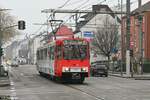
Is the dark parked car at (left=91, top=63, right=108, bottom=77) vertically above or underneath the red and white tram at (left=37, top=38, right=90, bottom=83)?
underneath

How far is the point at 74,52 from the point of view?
120ft

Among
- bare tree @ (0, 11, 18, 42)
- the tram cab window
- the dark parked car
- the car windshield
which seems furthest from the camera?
bare tree @ (0, 11, 18, 42)

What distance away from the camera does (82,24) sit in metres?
120

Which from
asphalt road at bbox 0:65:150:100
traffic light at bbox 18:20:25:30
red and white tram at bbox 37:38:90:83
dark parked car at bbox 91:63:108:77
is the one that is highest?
traffic light at bbox 18:20:25:30

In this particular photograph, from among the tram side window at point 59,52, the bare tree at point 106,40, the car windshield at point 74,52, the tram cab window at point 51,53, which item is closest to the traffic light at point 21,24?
the tram cab window at point 51,53

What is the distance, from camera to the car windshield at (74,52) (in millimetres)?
36562

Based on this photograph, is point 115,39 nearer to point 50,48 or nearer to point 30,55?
point 50,48

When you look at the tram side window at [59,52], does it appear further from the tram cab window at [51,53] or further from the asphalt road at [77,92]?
the asphalt road at [77,92]

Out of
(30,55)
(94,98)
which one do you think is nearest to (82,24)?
(30,55)

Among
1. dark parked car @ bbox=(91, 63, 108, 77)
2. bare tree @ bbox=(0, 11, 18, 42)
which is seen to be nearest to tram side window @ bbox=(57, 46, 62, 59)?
dark parked car @ bbox=(91, 63, 108, 77)

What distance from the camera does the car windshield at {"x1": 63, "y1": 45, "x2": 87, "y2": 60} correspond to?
36562mm

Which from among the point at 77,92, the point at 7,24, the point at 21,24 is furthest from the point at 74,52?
the point at 7,24

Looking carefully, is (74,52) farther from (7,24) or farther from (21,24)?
(7,24)

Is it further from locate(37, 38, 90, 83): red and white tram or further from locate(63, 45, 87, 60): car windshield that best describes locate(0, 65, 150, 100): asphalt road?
locate(63, 45, 87, 60): car windshield
